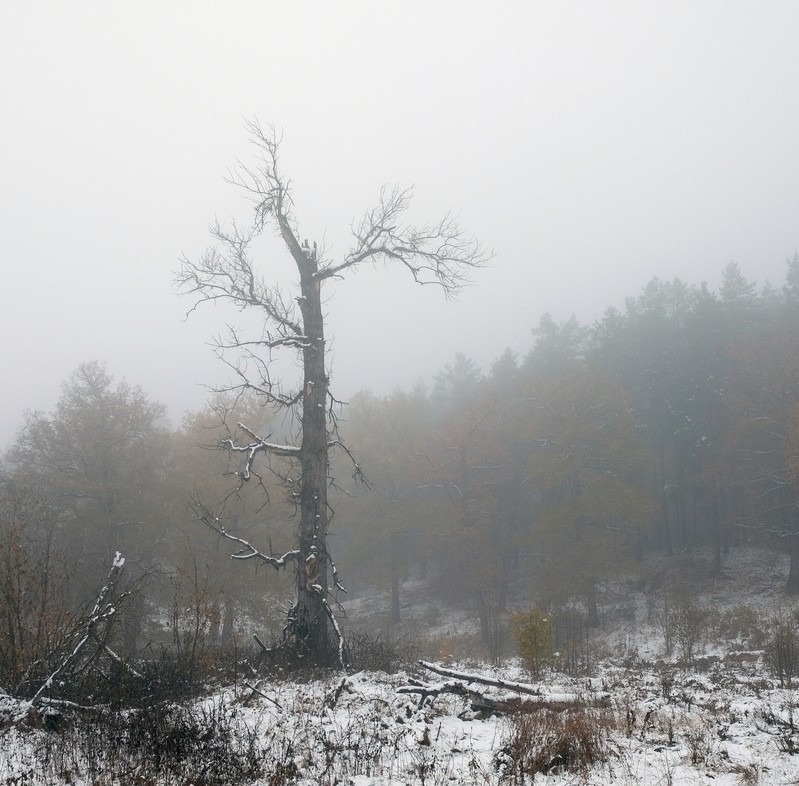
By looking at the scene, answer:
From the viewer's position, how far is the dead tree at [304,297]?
412 inches

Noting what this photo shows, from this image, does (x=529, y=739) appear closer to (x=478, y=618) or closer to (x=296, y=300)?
(x=296, y=300)

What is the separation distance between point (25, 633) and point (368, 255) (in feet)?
27.1

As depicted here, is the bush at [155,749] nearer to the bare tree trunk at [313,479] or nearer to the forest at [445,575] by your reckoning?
the forest at [445,575]

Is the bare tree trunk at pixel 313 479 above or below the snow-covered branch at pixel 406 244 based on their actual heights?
below

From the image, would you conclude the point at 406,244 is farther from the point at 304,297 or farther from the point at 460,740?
the point at 460,740

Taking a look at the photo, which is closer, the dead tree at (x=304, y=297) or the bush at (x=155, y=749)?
the bush at (x=155, y=749)

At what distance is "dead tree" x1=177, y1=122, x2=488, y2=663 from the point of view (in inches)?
412

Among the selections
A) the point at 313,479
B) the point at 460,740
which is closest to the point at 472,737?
the point at 460,740

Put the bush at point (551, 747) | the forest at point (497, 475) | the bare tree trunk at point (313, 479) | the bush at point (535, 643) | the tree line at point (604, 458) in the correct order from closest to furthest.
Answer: the bush at point (551, 747) < the bare tree trunk at point (313, 479) < the bush at point (535, 643) < the forest at point (497, 475) < the tree line at point (604, 458)

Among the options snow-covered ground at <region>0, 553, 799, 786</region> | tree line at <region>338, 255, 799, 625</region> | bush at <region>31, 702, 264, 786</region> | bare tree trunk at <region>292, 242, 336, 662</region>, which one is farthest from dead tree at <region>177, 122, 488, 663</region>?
tree line at <region>338, 255, 799, 625</region>

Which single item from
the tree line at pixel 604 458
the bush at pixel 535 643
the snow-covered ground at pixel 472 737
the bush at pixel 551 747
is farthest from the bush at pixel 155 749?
the tree line at pixel 604 458

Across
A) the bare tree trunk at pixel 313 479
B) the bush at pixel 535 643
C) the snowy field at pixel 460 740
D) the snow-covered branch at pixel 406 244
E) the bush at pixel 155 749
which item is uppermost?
the snow-covered branch at pixel 406 244

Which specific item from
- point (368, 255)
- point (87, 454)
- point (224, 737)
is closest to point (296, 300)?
point (368, 255)

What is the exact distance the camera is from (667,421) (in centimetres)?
3397
